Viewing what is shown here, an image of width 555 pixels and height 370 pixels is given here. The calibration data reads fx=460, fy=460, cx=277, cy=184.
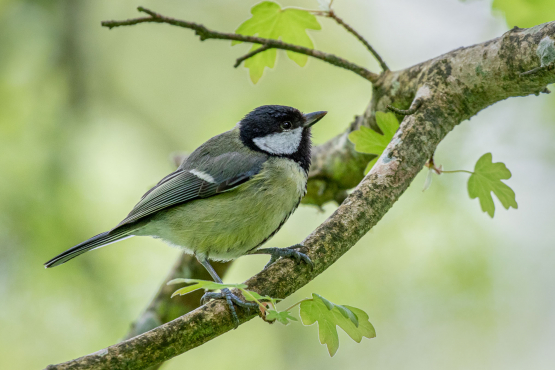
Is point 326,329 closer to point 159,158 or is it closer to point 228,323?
point 228,323

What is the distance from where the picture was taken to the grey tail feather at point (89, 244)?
2.71 metres

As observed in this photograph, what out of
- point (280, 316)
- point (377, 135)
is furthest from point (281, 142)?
point (280, 316)

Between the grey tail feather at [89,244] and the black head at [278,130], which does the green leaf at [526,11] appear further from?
the grey tail feather at [89,244]

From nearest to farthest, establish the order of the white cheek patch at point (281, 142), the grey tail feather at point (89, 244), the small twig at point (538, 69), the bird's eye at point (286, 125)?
the small twig at point (538, 69), the grey tail feather at point (89, 244), the white cheek patch at point (281, 142), the bird's eye at point (286, 125)

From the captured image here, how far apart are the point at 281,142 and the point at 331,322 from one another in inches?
59.8

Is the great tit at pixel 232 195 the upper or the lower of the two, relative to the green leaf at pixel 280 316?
upper

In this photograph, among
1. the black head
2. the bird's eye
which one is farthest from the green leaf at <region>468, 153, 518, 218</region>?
the bird's eye

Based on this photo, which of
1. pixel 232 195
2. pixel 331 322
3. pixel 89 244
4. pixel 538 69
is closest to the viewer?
pixel 331 322

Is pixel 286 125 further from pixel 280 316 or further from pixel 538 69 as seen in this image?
pixel 280 316

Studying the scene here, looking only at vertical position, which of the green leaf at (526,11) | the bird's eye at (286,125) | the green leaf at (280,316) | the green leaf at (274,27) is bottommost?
the green leaf at (280,316)

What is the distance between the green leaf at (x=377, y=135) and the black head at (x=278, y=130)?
0.50 m

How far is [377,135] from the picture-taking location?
2.48 metres

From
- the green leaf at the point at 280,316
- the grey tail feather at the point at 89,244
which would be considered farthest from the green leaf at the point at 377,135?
the grey tail feather at the point at 89,244

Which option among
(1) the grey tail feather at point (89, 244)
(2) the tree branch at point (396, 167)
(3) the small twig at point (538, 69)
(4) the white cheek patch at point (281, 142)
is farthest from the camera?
(4) the white cheek patch at point (281, 142)
